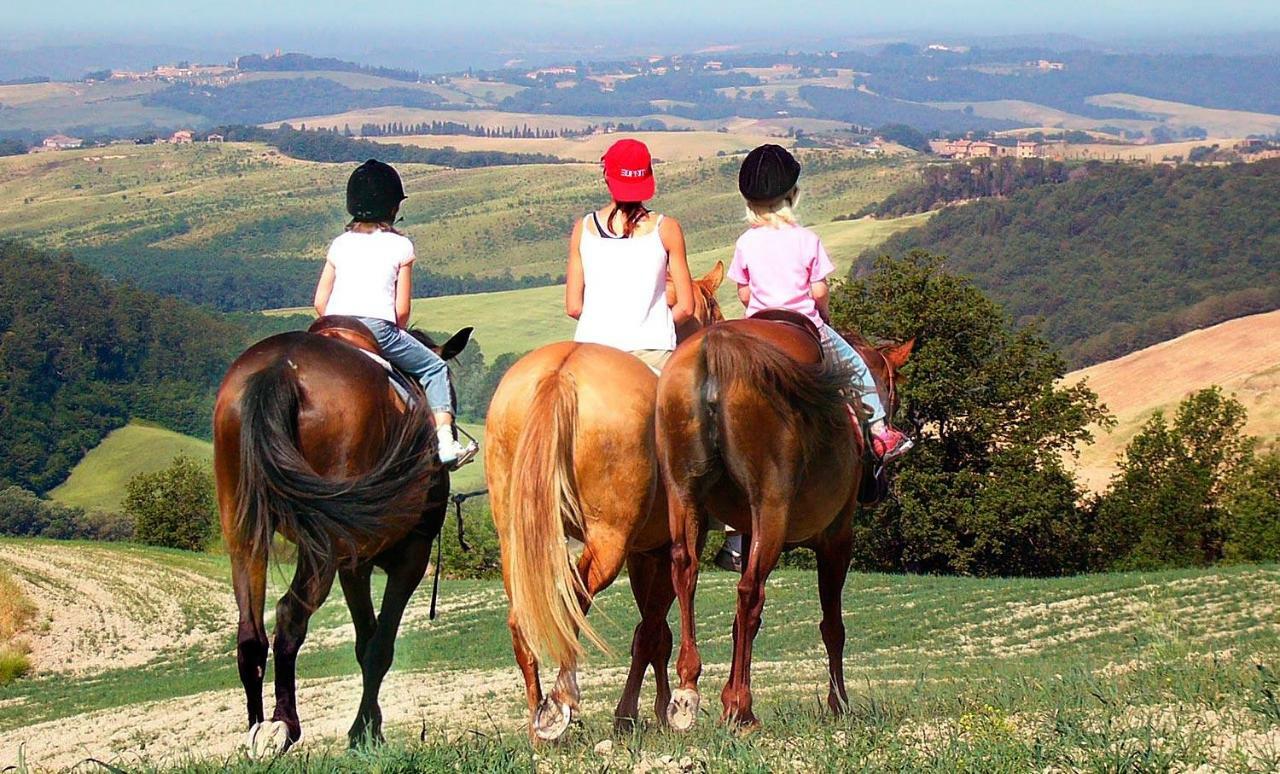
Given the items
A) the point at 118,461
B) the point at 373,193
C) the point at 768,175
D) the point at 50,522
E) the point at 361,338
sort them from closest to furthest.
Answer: the point at 768,175 → the point at 361,338 → the point at 373,193 → the point at 50,522 → the point at 118,461

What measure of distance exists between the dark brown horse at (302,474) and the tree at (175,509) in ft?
184

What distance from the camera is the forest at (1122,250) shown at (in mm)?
114938

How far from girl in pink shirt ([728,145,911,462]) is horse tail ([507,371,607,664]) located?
5.56 ft

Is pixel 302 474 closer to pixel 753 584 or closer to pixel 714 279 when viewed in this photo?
pixel 753 584

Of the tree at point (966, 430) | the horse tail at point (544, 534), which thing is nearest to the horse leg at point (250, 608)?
the horse tail at point (544, 534)

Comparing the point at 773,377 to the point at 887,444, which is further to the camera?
the point at 887,444

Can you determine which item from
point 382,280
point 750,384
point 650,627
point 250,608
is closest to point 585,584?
point 650,627

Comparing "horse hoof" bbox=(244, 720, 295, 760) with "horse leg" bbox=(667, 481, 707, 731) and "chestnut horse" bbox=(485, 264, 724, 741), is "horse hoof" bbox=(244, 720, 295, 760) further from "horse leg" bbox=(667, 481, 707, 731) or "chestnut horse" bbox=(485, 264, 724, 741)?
"horse leg" bbox=(667, 481, 707, 731)

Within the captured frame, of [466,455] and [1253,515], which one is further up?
[466,455]

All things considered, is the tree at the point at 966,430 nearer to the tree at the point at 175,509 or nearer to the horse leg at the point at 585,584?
the tree at the point at 175,509

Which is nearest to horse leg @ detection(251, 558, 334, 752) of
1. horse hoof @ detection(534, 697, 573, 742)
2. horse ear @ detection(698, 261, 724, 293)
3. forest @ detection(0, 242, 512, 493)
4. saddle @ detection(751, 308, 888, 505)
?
horse hoof @ detection(534, 697, 573, 742)

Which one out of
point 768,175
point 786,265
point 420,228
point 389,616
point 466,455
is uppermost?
point 768,175

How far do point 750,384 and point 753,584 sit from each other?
1070 mm

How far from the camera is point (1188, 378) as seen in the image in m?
79.6
